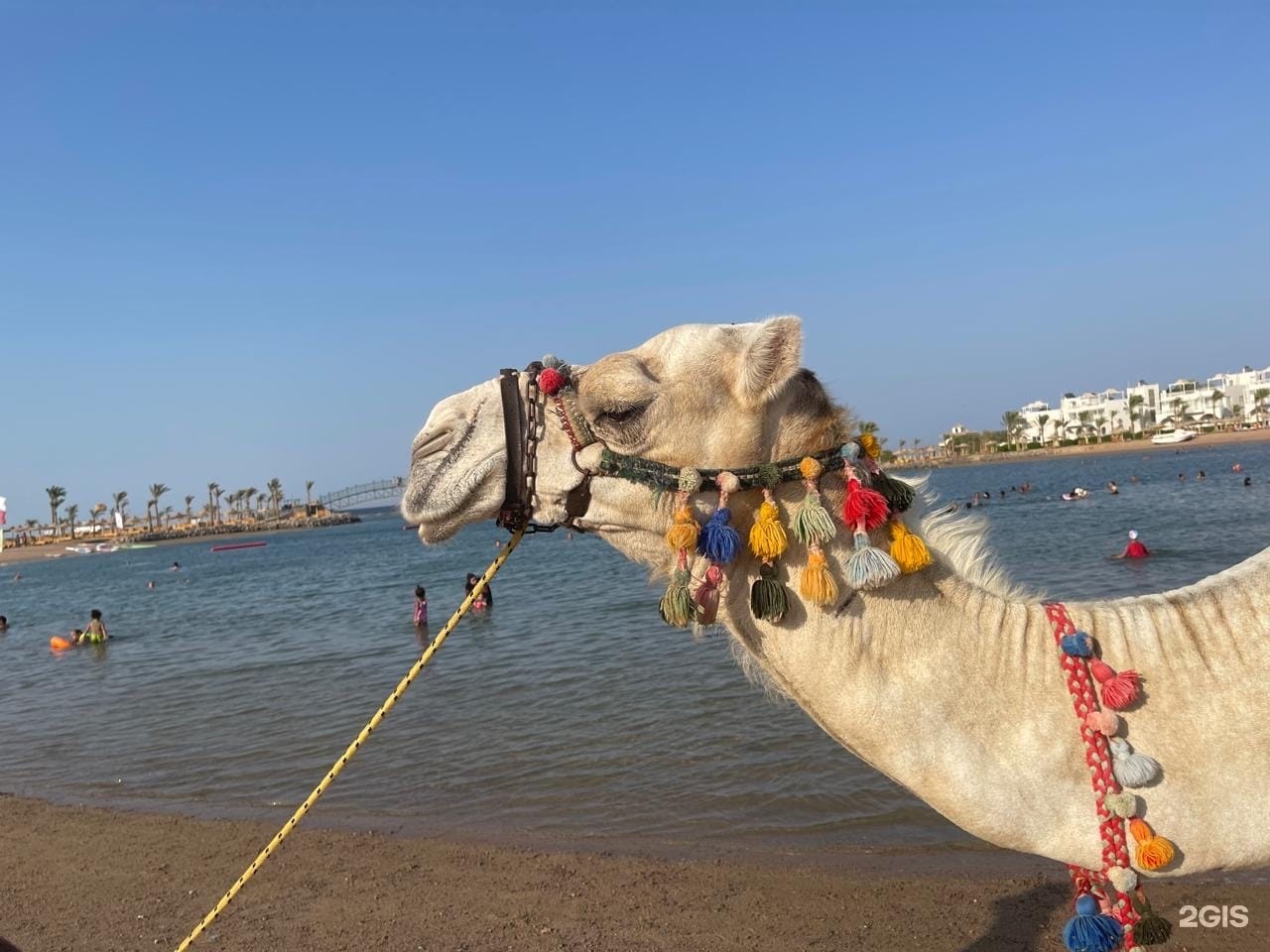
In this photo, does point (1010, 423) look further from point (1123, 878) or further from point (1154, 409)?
point (1123, 878)

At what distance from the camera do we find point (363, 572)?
49.8 metres

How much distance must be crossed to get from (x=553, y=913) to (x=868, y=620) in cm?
506

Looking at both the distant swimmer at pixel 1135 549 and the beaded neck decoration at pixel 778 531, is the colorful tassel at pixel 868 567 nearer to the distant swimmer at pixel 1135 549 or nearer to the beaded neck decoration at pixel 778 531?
the beaded neck decoration at pixel 778 531

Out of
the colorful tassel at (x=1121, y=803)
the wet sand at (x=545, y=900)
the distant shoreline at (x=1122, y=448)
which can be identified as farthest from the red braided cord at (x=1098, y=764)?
the distant shoreline at (x=1122, y=448)

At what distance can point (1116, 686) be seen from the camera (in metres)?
2.01

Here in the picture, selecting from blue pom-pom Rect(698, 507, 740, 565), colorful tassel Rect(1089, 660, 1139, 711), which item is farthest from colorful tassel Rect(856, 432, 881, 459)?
colorful tassel Rect(1089, 660, 1139, 711)

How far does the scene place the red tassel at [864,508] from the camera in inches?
82.6

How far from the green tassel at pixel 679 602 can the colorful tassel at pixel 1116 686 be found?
3.12ft

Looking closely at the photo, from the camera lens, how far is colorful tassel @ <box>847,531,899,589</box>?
2.04 metres

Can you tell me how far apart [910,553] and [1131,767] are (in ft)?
2.13

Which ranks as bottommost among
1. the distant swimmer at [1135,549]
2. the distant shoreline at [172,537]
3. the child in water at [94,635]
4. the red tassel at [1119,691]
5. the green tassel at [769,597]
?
the distant swimmer at [1135,549]

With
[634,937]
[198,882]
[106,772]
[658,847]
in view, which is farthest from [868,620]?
[106,772]

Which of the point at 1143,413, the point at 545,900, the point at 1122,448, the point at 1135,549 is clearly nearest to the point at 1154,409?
the point at 1143,413

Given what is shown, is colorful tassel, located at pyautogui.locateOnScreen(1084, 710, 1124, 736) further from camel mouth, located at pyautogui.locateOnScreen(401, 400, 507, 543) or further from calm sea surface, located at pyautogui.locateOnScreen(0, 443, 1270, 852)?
calm sea surface, located at pyautogui.locateOnScreen(0, 443, 1270, 852)
